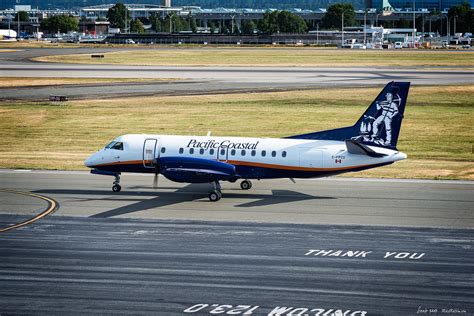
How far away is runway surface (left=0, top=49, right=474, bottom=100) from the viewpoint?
99.3m

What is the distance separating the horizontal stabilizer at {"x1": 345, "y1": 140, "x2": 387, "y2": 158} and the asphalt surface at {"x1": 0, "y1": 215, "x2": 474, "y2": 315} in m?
6.15

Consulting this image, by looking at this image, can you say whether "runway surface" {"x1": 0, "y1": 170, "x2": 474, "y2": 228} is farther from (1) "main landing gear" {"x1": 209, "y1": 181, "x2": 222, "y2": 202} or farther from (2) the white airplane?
(2) the white airplane

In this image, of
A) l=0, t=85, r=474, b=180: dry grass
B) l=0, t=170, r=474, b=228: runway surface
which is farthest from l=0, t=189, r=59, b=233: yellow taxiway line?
l=0, t=85, r=474, b=180: dry grass

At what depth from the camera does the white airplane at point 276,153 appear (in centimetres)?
4331

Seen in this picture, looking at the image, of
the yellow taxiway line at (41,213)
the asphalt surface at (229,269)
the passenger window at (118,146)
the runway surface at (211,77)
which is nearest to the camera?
the asphalt surface at (229,269)

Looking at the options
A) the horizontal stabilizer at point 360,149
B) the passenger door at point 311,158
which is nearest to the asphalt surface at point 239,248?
the passenger door at point 311,158

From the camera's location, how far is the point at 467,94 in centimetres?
9456

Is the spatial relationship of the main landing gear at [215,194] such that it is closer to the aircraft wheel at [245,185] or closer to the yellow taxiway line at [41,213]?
the aircraft wheel at [245,185]

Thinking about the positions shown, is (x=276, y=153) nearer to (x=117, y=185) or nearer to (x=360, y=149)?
(x=360, y=149)

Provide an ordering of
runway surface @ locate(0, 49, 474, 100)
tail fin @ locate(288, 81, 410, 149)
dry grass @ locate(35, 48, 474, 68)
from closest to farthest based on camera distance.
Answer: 1. tail fin @ locate(288, 81, 410, 149)
2. runway surface @ locate(0, 49, 474, 100)
3. dry grass @ locate(35, 48, 474, 68)

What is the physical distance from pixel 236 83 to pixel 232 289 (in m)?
80.5

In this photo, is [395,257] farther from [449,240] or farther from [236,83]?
[236,83]

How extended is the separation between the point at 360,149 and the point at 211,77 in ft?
245

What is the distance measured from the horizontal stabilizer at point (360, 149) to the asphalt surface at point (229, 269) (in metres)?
6.15
